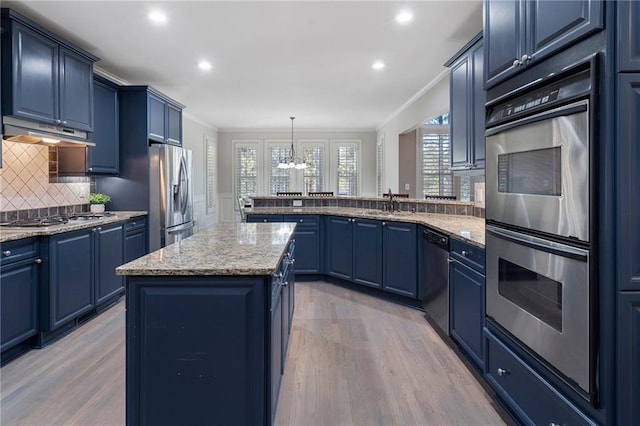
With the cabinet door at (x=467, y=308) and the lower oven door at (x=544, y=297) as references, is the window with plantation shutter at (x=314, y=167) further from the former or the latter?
the lower oven door at (x=544, y=297)

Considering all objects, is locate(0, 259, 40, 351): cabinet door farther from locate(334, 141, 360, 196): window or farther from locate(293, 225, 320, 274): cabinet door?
locate(334, 141, 360, 196): window

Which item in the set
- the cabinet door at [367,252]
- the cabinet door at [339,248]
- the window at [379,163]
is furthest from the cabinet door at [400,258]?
the window at [379,163]

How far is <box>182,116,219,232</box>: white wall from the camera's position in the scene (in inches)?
306

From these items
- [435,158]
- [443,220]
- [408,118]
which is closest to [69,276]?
[443,220]

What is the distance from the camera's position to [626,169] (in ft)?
3.95

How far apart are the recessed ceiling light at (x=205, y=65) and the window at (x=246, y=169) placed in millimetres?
5253

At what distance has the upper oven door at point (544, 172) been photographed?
131 centimetres

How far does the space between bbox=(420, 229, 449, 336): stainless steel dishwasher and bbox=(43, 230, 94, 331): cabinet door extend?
294 cm

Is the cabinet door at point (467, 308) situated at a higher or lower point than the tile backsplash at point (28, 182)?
lower

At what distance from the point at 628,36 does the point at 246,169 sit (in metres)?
9.11

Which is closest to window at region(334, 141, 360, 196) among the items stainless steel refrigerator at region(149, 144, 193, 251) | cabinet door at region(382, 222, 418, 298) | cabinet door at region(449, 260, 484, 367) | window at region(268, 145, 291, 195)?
window at region(268, 145, 291, 195)

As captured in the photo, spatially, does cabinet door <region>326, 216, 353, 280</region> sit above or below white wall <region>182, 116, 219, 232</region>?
below

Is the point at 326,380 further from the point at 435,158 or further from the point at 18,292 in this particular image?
the point at 435,158

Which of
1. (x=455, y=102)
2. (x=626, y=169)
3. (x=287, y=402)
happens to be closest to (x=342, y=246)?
(x=455, y=102)
